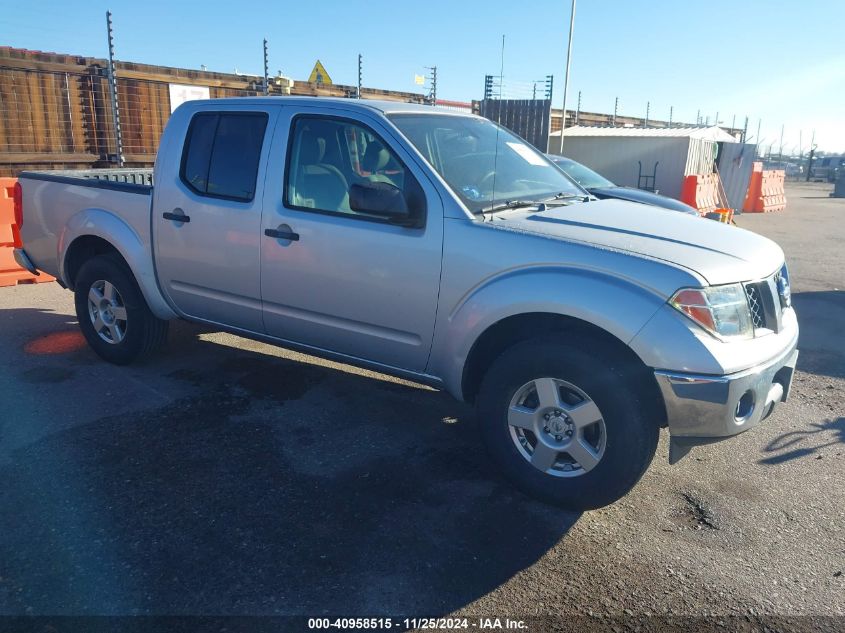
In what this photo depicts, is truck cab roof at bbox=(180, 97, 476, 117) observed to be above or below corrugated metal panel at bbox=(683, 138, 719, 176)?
above

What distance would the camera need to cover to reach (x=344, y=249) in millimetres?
3693

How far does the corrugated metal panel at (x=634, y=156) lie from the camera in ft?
60.5

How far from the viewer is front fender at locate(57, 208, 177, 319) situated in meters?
4.64

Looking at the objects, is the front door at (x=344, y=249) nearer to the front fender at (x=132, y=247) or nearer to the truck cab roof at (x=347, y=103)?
the truck cab roof at (x=347, y=103)

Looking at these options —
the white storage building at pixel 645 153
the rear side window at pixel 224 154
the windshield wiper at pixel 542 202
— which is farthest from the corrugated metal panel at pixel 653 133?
the rear side window at pixel 224 154

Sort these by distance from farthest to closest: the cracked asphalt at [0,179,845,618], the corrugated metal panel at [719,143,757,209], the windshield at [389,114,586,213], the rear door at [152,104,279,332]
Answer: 1. the corrugated metal panel at [719,143,757,209]
2. the rear door at [152,104,279,332]
3. the windshield at [389,114,586,213]
4. the cracked asphalt at [0,179,845,618]

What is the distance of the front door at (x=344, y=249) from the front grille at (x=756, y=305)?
1.48 m

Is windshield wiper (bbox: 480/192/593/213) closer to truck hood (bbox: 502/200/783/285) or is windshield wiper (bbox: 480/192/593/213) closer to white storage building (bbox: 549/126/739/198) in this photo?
truck hood (bbox: 502/200/783/285)

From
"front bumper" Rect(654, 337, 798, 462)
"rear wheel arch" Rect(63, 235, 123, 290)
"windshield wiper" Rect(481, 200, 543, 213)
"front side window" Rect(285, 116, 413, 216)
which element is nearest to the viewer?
"front bumper" Rect(654, 337, 798, 462)

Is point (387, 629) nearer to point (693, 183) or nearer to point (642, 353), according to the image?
point (642, 353)

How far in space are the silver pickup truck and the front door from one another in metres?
0.01

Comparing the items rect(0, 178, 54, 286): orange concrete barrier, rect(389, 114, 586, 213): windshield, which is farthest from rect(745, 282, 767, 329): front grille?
rect(0, 178, 54, 286): orange concrete barrier

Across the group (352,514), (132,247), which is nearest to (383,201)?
(352,514)

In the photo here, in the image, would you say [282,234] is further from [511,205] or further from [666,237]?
[666,237]
